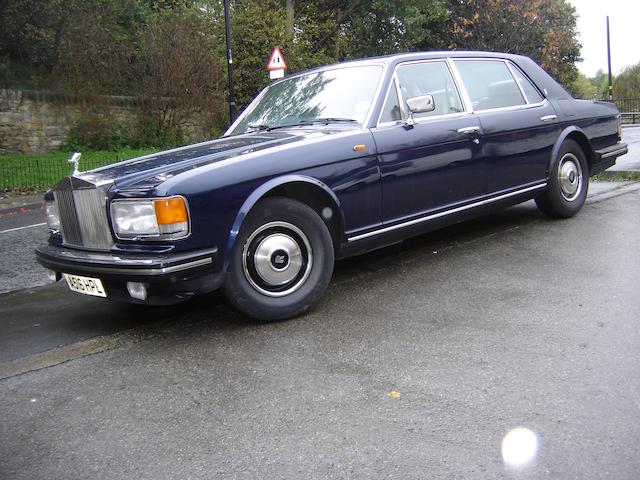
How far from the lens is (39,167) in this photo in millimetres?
15609

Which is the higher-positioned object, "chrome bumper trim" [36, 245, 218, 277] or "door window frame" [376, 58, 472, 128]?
"door window frame" [376, 58, 472, 128]

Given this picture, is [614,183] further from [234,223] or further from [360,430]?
[360,430]

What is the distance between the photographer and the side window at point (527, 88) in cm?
602

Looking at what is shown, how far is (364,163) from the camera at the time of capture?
4.37 meters

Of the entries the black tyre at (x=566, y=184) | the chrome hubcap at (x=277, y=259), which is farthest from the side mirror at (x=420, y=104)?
the black tyre at (x=566, y=184)

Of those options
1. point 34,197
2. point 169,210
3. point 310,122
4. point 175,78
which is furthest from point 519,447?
point 175,78

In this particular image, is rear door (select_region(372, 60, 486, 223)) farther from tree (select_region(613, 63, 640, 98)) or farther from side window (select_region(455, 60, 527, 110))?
tree (select_region(613, 63, 640, 98))

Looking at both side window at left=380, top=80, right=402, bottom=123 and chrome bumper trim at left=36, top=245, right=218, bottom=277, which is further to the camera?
side window at left=380, top=80, right=402, bottom=123

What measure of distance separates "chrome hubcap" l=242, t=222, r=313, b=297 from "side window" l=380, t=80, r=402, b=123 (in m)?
1.24

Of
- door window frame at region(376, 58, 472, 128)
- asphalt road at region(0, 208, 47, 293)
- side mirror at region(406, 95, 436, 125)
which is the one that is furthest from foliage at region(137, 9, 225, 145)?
side mirror at region(406, 95, 436, 125)

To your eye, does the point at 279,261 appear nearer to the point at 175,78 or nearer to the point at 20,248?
the point at 20,248

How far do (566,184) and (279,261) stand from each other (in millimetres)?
3641

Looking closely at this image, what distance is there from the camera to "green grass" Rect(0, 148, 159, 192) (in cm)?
1452

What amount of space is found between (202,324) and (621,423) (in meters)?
2.51
